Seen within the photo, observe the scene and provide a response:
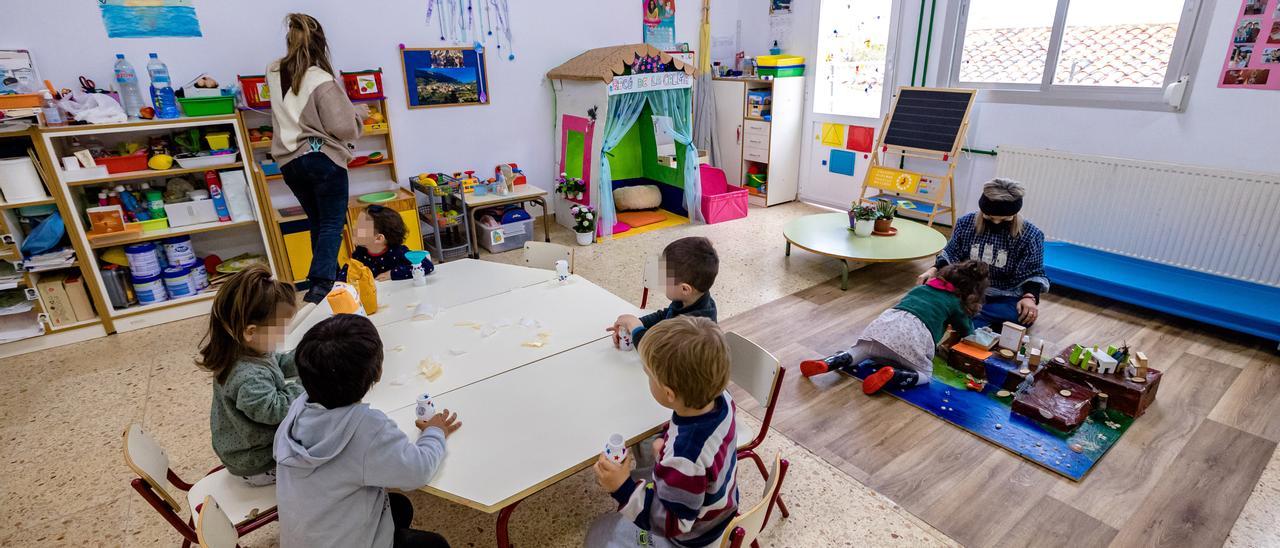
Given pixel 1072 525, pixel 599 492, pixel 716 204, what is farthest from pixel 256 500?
pixel 716 204

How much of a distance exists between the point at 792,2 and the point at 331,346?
618 cm

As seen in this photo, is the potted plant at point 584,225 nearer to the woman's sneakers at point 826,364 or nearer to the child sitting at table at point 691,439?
the woman's sneakers at point 826,364

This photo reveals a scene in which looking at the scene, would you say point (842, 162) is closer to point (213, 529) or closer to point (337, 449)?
point (337, 449)

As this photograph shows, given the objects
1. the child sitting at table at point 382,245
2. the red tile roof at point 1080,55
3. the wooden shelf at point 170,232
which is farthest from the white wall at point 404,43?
the red tile roof at point 1080,55

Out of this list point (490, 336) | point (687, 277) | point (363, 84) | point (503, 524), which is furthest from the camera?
point (363, 84)

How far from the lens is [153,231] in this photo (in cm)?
405

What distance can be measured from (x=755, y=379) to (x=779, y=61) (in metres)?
4.87

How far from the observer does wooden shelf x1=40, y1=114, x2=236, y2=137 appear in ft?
11.8

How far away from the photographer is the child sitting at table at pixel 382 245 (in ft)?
10.2

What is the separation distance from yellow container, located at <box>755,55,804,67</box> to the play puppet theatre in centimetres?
95

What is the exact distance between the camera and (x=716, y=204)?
6.06 meters

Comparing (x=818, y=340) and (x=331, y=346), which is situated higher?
(x=331, y=346)

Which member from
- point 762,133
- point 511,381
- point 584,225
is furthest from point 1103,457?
point 762,133

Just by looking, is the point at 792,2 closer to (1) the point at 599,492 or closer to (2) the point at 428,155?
(2) the point at 428,155
